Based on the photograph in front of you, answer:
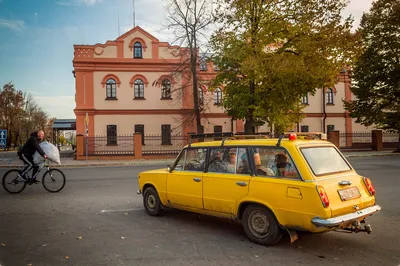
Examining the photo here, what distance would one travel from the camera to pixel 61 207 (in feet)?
27.3

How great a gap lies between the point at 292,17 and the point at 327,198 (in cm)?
1608

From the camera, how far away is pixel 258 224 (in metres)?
5.35

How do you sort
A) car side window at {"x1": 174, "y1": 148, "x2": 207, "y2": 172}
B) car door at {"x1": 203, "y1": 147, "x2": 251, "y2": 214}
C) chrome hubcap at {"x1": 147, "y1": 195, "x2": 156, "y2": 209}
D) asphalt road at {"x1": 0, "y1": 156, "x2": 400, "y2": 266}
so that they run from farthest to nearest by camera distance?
chrome hubcap at {"x1": 147, "y1": 195, "x2": 156, "y2": 209} < car side window at {"x1": 174, "y1": 148, "x2": 207, "y2": 172} < car door at {"x1": 203, "y1": 147, "x2": 251, "y2": 214} < asphalt road at {"x1": 0, "y1": 156, "x2": 400, "y2": 266}

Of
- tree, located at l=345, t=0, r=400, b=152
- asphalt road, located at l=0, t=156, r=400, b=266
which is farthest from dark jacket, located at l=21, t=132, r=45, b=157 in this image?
tree, located at l=345, t=0, r=400, b=152

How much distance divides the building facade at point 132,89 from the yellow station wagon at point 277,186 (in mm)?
23578

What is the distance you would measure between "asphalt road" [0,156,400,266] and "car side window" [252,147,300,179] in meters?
1.16

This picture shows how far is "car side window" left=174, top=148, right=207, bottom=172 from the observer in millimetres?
6473

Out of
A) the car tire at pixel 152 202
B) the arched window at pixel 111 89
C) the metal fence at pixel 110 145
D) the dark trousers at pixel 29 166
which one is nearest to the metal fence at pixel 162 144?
the metal fence at pixel 110 145

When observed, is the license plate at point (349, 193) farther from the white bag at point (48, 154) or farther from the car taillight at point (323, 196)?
the white bag at point (48, 154)

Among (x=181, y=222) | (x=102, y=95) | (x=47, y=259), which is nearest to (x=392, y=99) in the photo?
(x=102, y=95)

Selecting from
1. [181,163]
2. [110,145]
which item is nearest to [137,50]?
[110,145]

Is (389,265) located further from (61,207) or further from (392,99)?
(392,99)

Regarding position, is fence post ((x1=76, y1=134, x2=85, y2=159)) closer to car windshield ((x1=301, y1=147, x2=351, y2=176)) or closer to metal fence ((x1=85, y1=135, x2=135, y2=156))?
metal fence ((x1=85, y1=135, x2=135, y2=156))

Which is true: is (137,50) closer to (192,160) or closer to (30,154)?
(30,154)
